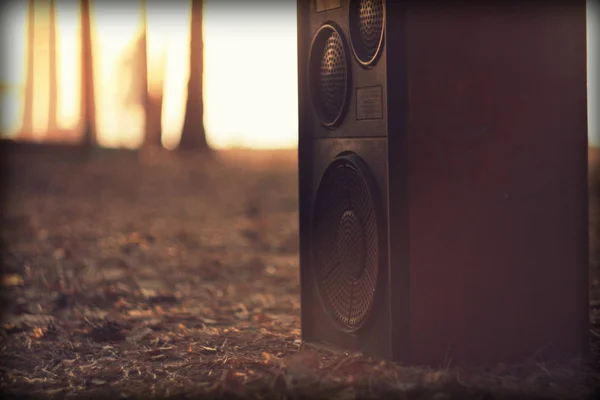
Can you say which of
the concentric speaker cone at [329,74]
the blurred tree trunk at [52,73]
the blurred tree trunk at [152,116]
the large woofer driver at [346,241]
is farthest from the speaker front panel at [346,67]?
the blurred tree trunk at [152,116]

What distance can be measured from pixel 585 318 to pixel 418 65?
139 cm

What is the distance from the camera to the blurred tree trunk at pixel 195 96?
16.9 meters

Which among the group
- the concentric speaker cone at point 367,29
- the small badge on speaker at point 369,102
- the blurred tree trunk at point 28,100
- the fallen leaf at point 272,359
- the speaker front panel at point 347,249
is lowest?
the fallen leaf at point 272,359

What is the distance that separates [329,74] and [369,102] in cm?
44

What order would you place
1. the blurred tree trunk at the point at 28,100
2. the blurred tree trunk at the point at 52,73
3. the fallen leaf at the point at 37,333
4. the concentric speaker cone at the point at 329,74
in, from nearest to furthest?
the concentric speaker cone at the point at 329,74 → the fallen leaf at the point at 37,333 → the blurred tree trunk at the point at 52,73 → the blurred tree trunk at the point at 28,100

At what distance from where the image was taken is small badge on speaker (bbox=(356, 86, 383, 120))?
360 centimetres

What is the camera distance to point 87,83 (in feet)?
56.9

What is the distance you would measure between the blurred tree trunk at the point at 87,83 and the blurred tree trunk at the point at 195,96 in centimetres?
193

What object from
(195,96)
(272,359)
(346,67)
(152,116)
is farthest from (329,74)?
(152,116)

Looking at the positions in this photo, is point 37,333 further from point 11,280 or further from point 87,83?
point 87,83

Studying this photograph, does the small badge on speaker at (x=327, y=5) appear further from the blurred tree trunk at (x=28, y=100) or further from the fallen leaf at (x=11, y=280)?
the blurred tree trunk at (x=28, y=100)

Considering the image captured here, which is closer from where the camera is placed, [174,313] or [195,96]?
[174,313]

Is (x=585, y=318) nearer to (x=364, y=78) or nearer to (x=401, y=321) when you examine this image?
(x=401, y=321)

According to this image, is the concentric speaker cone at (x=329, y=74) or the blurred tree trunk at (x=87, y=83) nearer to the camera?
the concentric speaker cone at (x=329, y=74)
